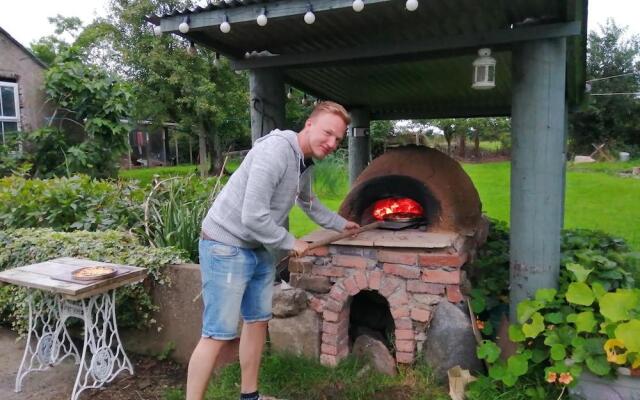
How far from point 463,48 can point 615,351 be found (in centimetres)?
212

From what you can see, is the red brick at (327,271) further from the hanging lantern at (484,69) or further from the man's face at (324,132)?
the hanging lantern at (484,69)

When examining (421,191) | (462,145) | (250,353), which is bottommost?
(250,353)

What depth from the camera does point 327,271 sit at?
3.55 meters

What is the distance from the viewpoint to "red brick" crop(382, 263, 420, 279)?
3.30 metres

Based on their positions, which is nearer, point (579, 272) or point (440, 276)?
point (579, 272)

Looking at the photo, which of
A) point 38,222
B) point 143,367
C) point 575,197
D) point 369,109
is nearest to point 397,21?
point 143,367

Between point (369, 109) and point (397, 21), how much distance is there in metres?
4.79

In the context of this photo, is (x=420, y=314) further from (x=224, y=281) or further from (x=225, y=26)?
(x=225, y=26)

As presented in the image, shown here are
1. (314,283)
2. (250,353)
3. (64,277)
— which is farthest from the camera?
(314,283)

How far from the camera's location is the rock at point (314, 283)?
3.56 metres

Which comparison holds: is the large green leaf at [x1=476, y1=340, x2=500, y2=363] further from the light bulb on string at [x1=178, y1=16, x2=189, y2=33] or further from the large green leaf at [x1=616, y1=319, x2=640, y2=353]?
the light bulb on string at [x1=178, y1=16, x2=189, y2=33]

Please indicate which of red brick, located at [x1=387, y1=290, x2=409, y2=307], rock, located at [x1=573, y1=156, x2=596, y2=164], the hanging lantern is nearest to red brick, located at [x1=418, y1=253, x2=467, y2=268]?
red brick, located at [x1=387, y1=290, x2=409, y2=307]

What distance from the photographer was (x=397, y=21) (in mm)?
3369

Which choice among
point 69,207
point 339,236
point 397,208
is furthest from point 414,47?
point 69,207
